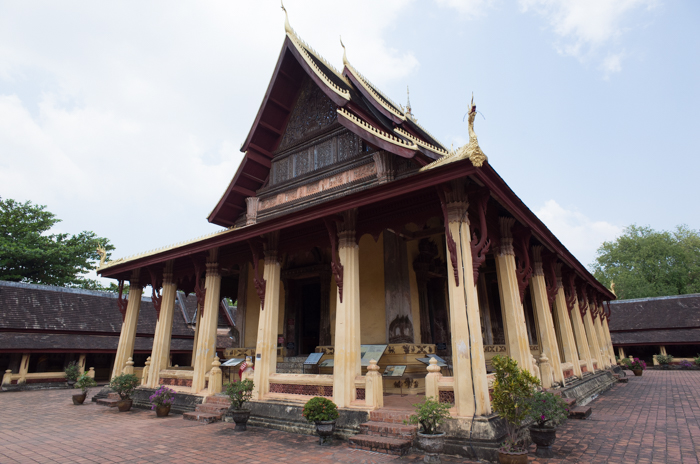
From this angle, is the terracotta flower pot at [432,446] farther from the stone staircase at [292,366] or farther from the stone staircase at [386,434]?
the stone staircase at [292,366]

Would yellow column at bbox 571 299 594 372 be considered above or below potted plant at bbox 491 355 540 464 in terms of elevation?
above

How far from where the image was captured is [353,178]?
414 inches

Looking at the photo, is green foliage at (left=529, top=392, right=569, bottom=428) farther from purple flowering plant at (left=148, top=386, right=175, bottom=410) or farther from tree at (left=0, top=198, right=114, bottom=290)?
tree at (left=0, top=198, right=114, bottom=290)

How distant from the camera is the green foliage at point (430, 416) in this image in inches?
217

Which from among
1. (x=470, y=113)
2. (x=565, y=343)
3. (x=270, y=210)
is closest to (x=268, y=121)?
(x=270, y=210)

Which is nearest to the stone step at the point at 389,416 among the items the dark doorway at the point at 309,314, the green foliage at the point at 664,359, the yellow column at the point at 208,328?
the yellow column at the point at 208,328

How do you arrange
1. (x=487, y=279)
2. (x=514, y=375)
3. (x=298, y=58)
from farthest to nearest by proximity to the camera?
1. (x=487, y=279)
2. (x=298, y=58)
3. (x=514, y=375)

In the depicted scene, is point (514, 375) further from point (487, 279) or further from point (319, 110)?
point (487, 279)

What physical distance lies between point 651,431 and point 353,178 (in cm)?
806

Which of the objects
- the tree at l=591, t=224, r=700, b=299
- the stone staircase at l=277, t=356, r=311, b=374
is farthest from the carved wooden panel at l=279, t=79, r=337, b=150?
the tree at l=591, t=224, r=700, b=299

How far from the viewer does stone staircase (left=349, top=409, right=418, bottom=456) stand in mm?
5824

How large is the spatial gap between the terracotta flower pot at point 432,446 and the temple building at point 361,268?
0.50 metres

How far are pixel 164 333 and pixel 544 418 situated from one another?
1051cm

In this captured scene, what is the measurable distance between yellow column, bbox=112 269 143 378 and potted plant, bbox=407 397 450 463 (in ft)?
36.6
